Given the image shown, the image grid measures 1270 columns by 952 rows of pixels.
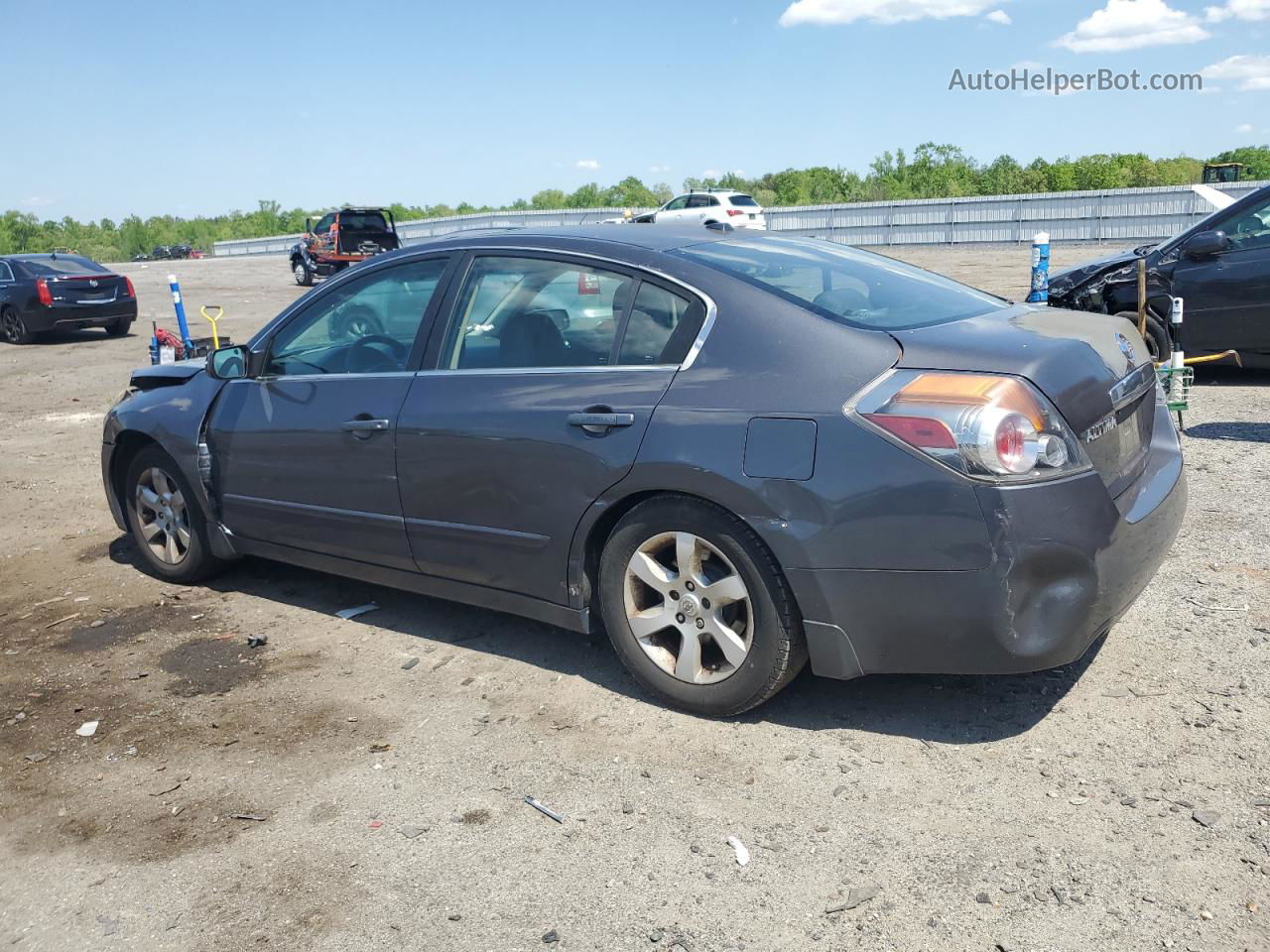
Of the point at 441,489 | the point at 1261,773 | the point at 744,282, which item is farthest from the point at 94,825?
the point at 1261,773

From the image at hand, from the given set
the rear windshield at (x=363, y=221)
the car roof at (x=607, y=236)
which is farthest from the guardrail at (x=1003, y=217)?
the car roof at (x=607, y=236)

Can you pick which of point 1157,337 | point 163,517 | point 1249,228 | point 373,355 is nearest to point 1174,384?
point 1157,337

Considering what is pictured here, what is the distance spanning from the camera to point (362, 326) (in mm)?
4848

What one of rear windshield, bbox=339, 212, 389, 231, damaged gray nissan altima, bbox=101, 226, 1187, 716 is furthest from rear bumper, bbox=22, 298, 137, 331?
damaged gray nissan altima, bbox=101, 226, 1187, 716

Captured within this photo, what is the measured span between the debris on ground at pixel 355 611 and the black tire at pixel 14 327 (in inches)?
652

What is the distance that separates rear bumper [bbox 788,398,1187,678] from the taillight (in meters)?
0.08

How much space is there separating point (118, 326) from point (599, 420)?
18.5 m

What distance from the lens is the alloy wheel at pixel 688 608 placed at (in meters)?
3.70

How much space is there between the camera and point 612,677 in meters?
4.30

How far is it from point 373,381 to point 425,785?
1804 mm

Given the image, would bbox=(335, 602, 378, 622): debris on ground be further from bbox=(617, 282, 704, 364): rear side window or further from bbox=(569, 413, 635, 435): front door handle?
bbox=(617, 282, 704, 364): rear side window

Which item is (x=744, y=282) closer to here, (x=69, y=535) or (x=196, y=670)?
(x=196, y=670)

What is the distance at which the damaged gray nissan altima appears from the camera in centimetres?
Result: 332

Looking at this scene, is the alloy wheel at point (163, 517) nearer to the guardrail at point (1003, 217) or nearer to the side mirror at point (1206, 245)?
the side mirror at point (1206, 245)
